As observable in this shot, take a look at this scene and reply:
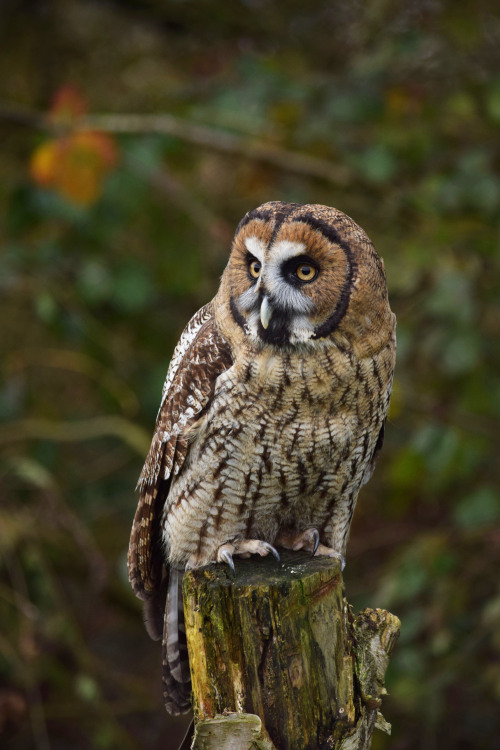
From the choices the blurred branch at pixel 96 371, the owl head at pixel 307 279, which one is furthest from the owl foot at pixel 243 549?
the blurred branch at pixel 96 371

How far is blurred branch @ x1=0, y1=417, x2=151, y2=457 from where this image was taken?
361cm

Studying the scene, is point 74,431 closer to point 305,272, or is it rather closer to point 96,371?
point 96,371

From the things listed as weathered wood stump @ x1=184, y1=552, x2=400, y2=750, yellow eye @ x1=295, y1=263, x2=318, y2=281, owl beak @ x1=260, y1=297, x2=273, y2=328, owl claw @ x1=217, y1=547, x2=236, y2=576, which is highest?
yellow eye @ x1=295, y1=263, x2=318, y2=281

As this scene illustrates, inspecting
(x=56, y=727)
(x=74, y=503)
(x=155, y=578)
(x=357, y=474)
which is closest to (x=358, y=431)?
(x=357, y=474)

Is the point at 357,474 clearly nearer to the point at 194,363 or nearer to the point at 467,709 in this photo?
the point at 194,363

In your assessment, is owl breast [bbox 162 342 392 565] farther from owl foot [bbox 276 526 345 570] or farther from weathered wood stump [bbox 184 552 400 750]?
weathered wood stump [bbox 184 552 400 750]

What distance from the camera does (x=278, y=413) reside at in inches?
81.3

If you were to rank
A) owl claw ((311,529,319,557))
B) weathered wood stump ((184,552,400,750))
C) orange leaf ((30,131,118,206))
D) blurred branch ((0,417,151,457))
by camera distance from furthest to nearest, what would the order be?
blurred branch ((0,417,151,457))
orange leaf ((30,131,118,206))
owl claw ((311,529,319,557))
weathered wood stump ((184,552,400,750))

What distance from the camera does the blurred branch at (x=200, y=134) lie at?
3432 millimetres

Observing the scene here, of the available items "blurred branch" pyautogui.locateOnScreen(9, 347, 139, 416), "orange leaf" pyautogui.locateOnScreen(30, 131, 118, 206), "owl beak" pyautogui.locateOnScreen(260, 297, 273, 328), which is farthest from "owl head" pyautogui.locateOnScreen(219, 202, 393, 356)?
"blurred branch" pyautogui.locateOnScreen(9, 347, 139, 416)

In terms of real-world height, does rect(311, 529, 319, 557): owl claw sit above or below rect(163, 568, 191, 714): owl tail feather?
above

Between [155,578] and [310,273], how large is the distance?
3.42 feet

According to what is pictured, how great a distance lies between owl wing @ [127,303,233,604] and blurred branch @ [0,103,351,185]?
139cm

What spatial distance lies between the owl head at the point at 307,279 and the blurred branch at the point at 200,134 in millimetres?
1569
